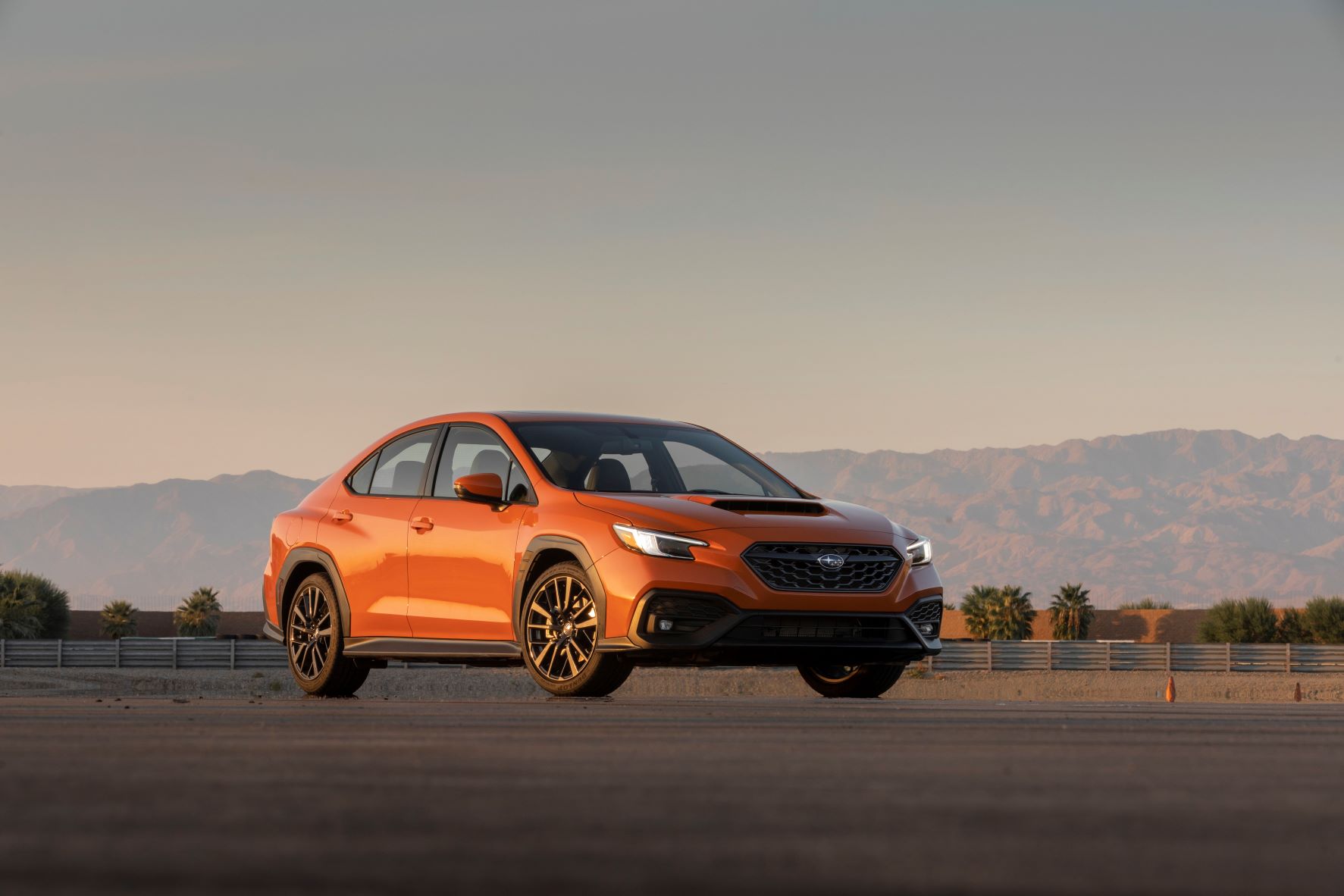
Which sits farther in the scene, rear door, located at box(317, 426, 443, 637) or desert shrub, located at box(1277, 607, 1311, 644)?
desert shrub, located at box(1277, 607, 1311, 644)

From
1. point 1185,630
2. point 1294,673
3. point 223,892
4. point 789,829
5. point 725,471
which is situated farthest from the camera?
point 1185,630

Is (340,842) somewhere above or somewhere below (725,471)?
below

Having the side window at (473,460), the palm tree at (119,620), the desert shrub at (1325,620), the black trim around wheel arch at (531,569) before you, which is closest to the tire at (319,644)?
the side window at (473,460)

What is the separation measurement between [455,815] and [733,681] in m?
54.5

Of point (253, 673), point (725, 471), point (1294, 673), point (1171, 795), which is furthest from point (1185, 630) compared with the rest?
point (1171, 795)

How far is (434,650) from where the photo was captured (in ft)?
38.5

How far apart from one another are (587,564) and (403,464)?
243 centimetres

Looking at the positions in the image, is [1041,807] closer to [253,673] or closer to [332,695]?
[332,695]

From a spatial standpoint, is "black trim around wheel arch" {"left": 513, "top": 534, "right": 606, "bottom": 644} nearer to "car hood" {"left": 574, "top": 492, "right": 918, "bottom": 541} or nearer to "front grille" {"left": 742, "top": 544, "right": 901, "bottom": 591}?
"car hood" {"left": 574, "top": 492, "right": 918, "bottom": 541}

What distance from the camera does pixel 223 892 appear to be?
11.2 ft

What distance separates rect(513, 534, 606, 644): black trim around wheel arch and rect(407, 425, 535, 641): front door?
0.07 metres

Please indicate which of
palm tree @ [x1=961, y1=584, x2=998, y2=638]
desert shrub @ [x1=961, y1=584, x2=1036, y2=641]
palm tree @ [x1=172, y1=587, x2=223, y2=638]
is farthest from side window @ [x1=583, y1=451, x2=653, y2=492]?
palm tree @ [x1=961, y1=584, x2=998, y2=638]

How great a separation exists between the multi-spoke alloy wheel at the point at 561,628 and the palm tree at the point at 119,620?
81595 mm

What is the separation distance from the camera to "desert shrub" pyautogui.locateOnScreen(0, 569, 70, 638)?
83.8m
